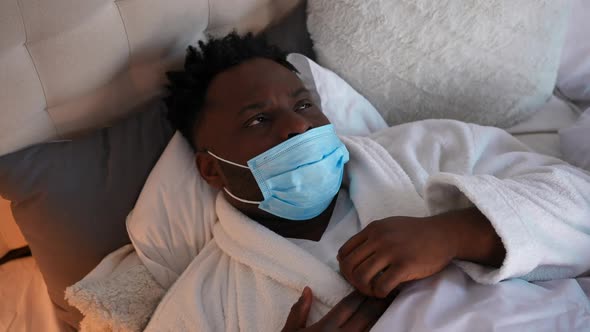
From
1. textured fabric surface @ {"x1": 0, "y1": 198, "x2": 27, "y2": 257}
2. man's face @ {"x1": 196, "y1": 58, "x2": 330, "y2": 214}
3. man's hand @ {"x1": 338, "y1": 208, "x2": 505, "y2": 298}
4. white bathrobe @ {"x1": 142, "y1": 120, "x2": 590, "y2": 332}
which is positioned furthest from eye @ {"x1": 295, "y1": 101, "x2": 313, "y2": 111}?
textured fabric surface @ {"x1": 0, "y1": 198, "x2": 27, "y2": 257}

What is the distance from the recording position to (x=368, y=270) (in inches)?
33.2

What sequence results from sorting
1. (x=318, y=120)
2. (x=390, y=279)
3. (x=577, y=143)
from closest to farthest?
1. (x=390, y=279)
2. (x=318, y=120)
3. (x=577, y=143)

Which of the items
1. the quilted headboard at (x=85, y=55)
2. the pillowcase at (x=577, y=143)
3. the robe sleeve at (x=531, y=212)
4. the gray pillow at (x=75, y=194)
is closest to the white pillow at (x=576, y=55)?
the pillowcase at (x=577, y=143)

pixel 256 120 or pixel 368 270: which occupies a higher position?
pixel 256 120

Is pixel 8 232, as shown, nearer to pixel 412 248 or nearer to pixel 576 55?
pixel 412 248

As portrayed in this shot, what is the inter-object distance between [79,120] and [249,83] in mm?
385

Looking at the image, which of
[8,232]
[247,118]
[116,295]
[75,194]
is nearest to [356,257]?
[247,118]

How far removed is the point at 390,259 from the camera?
2.76 ft

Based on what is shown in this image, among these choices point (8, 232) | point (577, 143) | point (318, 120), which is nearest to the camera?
point (318, 120)

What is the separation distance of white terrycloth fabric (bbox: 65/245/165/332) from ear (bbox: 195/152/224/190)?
23cm

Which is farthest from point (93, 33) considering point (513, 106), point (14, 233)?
point (513, 106)

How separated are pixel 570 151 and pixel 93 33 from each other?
3.51 ft

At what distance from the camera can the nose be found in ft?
3.25

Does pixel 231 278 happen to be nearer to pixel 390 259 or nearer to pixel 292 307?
pixel 292 307
